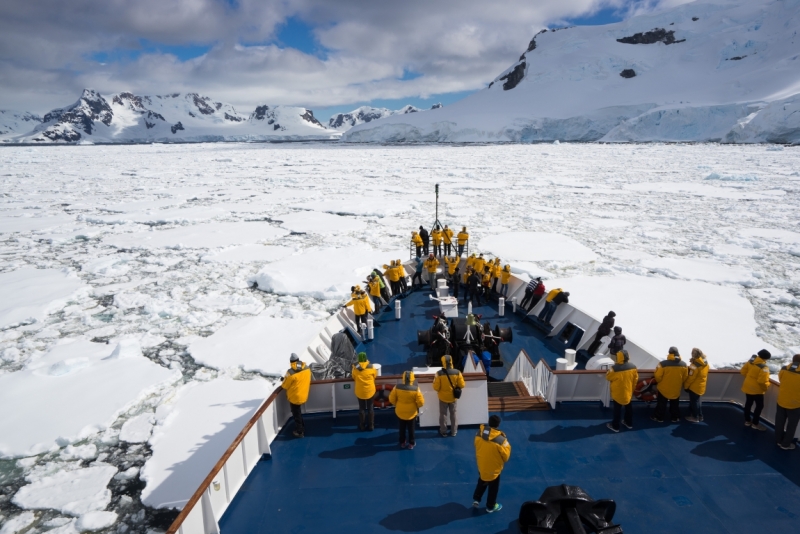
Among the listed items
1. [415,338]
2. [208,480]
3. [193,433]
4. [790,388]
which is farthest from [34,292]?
[790,388]

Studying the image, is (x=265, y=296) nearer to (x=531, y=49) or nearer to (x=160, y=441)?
(x=160, y=441)

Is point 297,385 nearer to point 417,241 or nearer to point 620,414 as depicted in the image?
point 620,414

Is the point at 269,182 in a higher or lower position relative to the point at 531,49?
lower

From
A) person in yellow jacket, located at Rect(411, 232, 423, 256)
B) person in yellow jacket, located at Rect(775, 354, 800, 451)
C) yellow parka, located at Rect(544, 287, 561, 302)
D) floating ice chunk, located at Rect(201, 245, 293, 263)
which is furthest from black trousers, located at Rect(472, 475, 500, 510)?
floating ice chunk, located at Rect(201, 245, 293, 263)

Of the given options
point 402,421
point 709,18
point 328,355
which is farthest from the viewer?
point 709,18

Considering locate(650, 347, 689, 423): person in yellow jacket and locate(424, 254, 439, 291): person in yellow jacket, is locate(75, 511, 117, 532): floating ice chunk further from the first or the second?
locate(424, 254, 439, 291): person in yellow jacket

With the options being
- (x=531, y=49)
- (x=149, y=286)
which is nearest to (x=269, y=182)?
(x=149, y=286)

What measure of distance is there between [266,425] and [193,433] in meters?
2.38

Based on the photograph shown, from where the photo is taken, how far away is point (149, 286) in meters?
15.6

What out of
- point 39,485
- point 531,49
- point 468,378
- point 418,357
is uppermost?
point 531,49

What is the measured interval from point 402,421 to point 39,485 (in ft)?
18.7

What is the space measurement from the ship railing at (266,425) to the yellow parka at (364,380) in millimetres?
581

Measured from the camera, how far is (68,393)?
9.38 metres

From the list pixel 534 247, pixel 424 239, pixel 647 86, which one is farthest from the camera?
pixel 647 86
